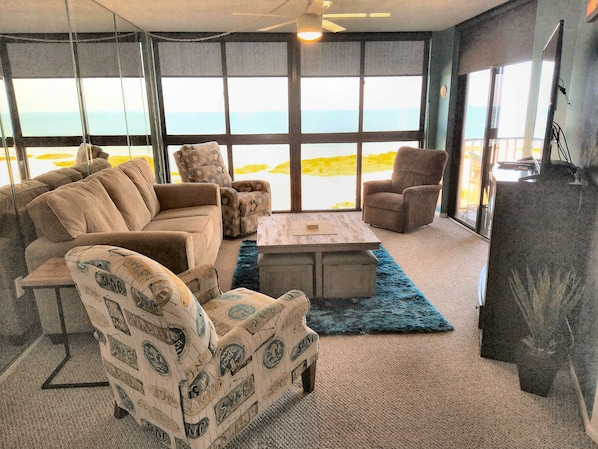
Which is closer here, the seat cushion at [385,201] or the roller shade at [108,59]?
the roller shade at [108,59]

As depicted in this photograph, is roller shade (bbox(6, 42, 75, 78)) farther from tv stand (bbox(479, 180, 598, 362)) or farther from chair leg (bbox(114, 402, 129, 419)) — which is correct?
tv stand (bbox(479, 180, 598, 362))

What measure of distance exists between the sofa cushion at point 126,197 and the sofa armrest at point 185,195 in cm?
59

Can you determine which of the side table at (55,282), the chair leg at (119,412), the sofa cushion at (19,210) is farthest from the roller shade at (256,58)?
the chair leg at (119,412)

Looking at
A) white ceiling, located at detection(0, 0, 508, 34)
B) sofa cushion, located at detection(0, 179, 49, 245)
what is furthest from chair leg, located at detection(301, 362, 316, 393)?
white ceiling, located at detection(0, 0, 508, 34)

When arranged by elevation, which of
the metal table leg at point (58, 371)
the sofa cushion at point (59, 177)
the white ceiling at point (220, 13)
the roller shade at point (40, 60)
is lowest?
the metal table leg at point (58, 371)

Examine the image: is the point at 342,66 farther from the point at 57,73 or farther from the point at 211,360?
the point at 211,360

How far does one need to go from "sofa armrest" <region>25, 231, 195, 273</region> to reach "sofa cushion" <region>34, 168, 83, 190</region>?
457mm

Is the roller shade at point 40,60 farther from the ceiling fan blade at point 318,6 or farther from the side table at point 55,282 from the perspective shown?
the ceiling fan blade at point 318,6

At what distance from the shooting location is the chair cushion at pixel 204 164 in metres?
5.04

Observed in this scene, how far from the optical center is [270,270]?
3.22 meters

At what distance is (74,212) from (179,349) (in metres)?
1.78

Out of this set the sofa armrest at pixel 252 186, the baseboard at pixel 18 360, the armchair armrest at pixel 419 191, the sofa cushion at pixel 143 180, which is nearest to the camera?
the baseboard at pixel 18 360

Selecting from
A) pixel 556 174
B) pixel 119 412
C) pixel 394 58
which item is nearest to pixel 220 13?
pixel 394 58

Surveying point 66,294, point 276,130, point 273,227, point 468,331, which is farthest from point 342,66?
point 66,294
